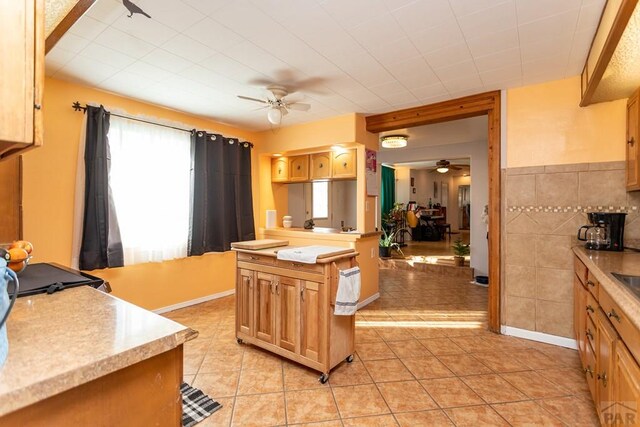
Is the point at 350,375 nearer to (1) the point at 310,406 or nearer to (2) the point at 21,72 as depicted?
(1) the point at 310,406

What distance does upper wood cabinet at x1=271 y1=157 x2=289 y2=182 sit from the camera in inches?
195

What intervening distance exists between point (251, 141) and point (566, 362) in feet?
15.0

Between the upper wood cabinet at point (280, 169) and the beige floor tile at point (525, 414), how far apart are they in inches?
153

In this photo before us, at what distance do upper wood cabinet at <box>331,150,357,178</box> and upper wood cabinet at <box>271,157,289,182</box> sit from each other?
2.97 ft

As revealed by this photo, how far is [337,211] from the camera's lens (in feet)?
16.1

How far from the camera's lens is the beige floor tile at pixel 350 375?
2.27m

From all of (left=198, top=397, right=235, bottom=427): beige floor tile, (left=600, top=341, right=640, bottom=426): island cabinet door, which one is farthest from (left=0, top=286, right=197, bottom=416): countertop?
(left=600, top=341, right=640, bottom=426): island cabinet door

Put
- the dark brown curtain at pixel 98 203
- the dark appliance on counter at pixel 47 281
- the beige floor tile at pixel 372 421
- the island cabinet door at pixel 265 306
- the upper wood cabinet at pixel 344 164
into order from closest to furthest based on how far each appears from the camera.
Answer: the dark appliance on counter at pixel 47 281 → the beige floor tile at pixel 372 421 → the island cabinet door at pixel 265 306 → the dark brown curtain at pixel 98 203 → the upper wood cabinet at pixel 344 164

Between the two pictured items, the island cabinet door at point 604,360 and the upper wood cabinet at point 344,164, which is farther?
the upper wood cabinet at point 344,164

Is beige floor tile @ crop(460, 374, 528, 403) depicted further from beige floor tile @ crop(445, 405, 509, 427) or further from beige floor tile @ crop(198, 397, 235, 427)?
beige floor tile @ crop(198, 397, 235, 427)

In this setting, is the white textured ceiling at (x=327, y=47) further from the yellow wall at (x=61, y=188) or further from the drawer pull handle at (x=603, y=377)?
the drawer pull handle at (x=603, y=377)

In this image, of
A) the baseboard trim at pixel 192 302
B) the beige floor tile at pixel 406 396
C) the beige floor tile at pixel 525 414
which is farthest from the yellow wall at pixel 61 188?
the beige floor tile at pixel 525 414

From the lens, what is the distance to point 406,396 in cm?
210

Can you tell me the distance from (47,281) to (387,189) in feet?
26.4
